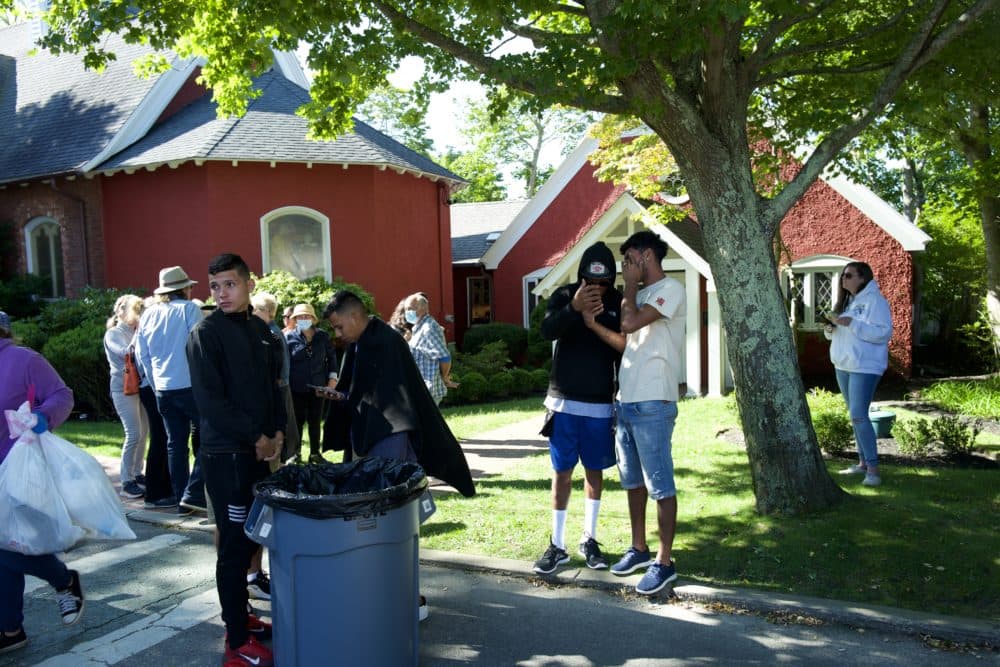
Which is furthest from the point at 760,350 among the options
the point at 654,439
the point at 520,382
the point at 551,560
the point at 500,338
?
the point at 500,338

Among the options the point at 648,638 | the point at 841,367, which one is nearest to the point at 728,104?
the point at 841,367

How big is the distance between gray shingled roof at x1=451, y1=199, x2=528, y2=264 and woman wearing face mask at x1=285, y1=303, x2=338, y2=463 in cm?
1466

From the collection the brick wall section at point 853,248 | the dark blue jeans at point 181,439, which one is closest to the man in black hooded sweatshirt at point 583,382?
the dark blue jeans at point 181,439

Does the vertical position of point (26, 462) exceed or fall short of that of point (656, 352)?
it falls short

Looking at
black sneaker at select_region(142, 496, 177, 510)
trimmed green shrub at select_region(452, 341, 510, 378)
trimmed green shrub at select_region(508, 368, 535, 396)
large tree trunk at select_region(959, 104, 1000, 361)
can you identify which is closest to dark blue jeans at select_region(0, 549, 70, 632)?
black sneaker at select_region(142, 496, 177, 510)

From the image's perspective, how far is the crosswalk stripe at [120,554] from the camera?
567 centimetres

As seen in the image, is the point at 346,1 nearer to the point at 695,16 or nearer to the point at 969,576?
the point at 695,16

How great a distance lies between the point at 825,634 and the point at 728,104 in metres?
3.90

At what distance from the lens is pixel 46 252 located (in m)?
18.5

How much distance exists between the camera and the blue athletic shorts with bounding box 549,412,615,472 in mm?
5074

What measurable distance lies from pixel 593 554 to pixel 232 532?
92.2 inches

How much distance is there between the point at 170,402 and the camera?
6703 millimetres

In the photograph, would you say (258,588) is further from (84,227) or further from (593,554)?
(84,227)

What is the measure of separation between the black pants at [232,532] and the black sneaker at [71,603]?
111 cm
